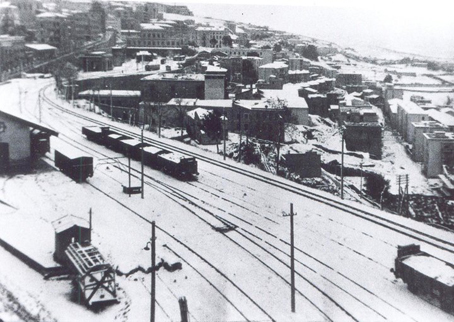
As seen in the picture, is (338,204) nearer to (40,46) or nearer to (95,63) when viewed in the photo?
(95,63)

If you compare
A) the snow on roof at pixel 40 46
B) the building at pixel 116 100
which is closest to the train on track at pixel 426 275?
the building at pixel 116 100

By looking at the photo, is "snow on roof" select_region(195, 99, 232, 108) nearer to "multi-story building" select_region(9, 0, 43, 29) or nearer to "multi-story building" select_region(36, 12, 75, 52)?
"multi-story building" select_region(36, 12, 75, 52)

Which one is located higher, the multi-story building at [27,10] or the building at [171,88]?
the multi-story building at [27,10]

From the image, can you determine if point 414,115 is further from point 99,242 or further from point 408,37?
point 99,242

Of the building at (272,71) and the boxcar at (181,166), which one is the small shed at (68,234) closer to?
the boxcar at (181,166)

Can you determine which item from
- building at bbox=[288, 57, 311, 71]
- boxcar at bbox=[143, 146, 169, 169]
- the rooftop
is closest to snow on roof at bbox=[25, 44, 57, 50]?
the rooftop

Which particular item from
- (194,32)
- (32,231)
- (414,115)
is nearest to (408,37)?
(414,115)
